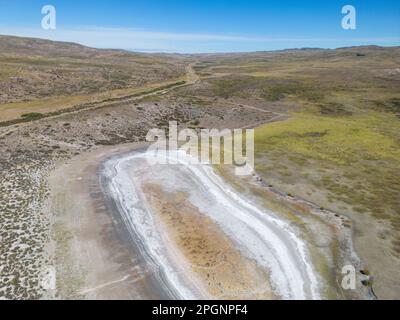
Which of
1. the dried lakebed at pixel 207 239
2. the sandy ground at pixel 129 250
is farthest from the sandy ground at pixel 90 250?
the dried lakebed at pixel 207 239

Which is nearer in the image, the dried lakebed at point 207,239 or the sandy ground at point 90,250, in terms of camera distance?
the sandy ground at point 90,250

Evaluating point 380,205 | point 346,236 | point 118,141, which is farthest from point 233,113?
point 346,236

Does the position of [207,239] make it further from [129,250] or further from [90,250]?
[90,250]

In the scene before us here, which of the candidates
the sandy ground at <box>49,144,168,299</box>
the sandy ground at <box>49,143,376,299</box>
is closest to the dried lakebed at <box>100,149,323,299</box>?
the sandy ground at <box>49,143,376,299</box>

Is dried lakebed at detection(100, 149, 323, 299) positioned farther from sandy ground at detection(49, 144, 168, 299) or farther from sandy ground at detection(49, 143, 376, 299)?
sandy ground at detection(49, 144, 168, 299)

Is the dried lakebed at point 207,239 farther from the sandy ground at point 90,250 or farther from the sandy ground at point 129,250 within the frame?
the sandy ground at point 90,250

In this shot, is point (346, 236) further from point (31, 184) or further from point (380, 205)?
point (31, 184)

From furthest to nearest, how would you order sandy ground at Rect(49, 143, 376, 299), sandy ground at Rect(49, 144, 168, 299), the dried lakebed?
the dried lakebed < sandy ground at Rect(49, 143, 376, 299) < sandy ground at Rect(49, 144, 168, 299)

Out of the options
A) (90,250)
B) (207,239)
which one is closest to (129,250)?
(90,250)
